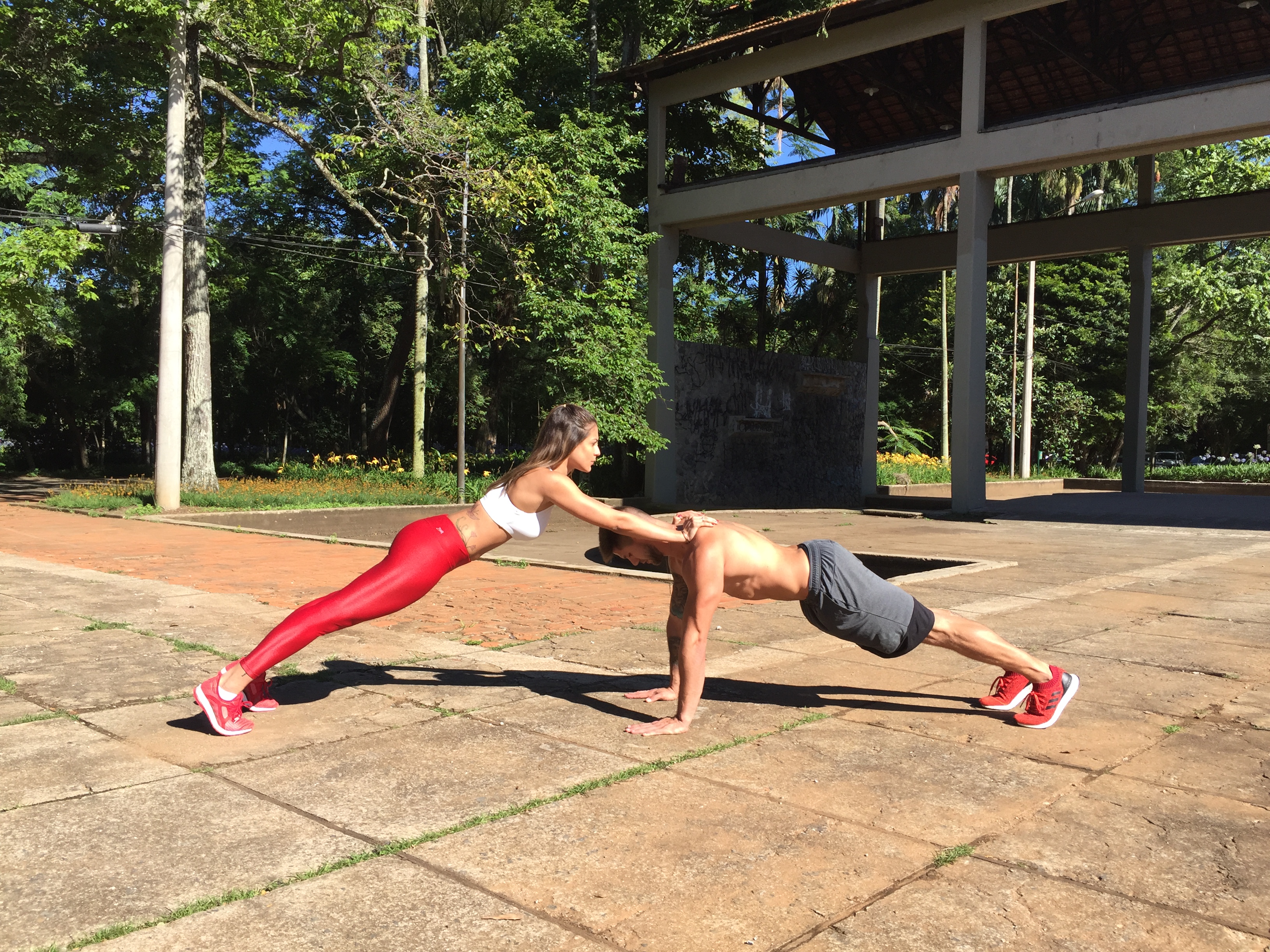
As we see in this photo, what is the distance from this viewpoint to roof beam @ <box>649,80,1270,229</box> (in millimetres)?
15883

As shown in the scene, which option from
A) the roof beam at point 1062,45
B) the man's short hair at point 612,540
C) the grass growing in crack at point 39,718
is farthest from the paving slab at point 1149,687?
the roof beam at point 1062,45

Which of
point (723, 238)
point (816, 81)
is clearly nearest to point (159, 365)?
point (723, 238)

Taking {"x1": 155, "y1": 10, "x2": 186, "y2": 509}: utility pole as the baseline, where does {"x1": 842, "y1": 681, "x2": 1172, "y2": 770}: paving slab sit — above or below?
below

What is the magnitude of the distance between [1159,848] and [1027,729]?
1.42 metres

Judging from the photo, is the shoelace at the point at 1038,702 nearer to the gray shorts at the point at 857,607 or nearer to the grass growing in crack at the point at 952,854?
the gray shorts at the point at 857,607

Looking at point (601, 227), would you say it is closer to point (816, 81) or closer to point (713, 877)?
point (816, 81)

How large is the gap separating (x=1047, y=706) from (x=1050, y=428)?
131ft

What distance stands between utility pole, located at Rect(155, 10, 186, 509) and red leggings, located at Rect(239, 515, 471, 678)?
50.0 feet

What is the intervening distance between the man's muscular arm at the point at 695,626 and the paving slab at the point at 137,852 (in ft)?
5.37

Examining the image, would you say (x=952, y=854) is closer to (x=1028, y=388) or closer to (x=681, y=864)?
(x=681, y=864)

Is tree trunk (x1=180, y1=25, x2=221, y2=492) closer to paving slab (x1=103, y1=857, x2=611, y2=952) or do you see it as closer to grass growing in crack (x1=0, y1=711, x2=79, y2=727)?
grass growing in crack (x1=0, y1=711, x2=79, y2=727)

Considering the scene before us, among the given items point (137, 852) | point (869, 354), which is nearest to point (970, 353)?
point (869, 354)

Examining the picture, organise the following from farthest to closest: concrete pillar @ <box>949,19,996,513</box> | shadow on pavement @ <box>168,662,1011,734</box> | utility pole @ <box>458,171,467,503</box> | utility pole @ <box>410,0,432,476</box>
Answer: utility pole @ <box>410,0,432,476</box>, utility pole @ <box>458,171,467,503</box>, concrete pillar @ <box>949,19,996,513</box>, shadow on pavement @ <box>168,662,1011,734</box>

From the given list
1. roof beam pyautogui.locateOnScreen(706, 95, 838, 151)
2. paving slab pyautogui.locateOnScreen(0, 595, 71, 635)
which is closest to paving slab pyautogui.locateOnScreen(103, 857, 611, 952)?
paving slab pyautogui.locateOnScreen(0, 595, 71, 635)
